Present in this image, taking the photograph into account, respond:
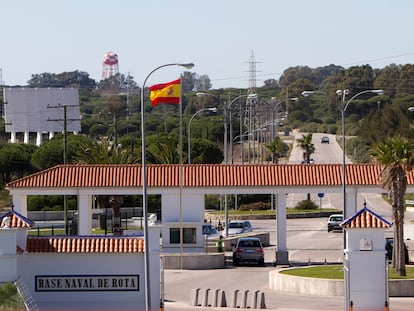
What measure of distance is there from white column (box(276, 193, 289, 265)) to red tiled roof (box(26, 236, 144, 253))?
16762 mm

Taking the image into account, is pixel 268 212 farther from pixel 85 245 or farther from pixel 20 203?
pixel 85 245

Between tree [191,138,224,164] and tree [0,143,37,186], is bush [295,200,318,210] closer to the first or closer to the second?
tree [191,138,224,164]

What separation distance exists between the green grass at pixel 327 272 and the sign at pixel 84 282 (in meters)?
8.93

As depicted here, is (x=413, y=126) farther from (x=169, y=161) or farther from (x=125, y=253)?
(x=125, y=253)

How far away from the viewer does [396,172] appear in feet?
138

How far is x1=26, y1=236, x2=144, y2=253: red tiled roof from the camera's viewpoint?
1378 inches

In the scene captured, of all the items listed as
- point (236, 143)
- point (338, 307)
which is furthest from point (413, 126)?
point (338, 307)

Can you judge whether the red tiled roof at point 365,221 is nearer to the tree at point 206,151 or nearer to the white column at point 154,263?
the white column at point 154,263

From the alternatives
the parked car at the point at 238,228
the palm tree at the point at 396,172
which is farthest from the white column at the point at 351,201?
the parked car at the point at 238,228

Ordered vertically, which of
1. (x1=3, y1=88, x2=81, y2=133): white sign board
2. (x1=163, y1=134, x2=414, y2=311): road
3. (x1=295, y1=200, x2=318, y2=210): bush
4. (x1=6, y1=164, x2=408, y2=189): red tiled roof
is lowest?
(x1=163, y1=134, x2=414, y2=311): road

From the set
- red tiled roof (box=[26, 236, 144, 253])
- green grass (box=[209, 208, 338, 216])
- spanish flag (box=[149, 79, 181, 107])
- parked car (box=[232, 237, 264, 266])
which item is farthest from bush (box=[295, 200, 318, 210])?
red tiled roof (box=[26, 236, 144, 253])

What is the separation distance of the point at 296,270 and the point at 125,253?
36.1 feet

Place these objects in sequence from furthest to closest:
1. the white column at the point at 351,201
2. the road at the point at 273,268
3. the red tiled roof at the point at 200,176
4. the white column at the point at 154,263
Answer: the red tiled roof at the point at 200,176, the white column at the point at 351,201, the road at the point at 273,268, the white column at the point at 154,263

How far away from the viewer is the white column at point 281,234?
50.9 meters
